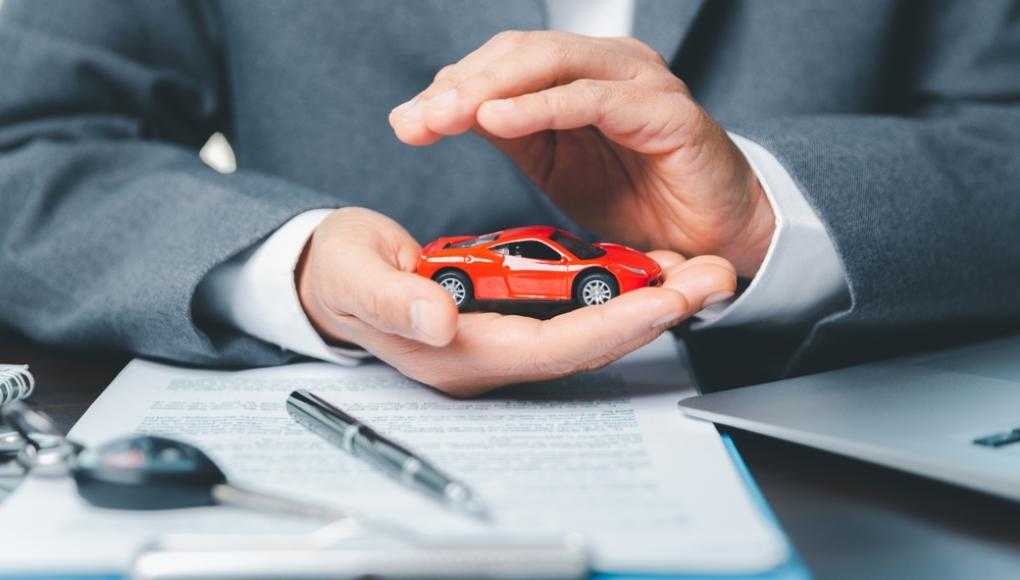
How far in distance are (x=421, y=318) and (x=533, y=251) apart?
8.4 inches

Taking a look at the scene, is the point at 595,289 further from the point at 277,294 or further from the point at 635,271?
the point at 277,294

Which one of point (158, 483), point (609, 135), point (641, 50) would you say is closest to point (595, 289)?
point (609, 135)

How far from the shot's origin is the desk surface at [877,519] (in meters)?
0.50

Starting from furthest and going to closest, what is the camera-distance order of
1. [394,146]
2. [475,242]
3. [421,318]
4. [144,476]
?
[394,146] → [475,242] → [421,318] → [144,476]

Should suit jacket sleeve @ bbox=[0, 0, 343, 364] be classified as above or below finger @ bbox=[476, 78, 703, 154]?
below

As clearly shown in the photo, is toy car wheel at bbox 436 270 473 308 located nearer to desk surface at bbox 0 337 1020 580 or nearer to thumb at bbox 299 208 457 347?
thumb at bbox 299 208 457 347

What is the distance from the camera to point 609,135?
805mm

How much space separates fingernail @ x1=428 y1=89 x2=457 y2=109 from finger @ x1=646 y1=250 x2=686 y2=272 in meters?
0.27

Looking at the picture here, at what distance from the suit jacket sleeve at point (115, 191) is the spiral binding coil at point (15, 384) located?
0.10m

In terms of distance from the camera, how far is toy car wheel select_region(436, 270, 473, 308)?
2.65 feet

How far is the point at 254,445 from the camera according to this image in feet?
2.07

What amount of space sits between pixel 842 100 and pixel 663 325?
73 centimetres

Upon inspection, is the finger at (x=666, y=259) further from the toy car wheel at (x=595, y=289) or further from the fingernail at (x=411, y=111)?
the fingernail at (x=411, y=111)

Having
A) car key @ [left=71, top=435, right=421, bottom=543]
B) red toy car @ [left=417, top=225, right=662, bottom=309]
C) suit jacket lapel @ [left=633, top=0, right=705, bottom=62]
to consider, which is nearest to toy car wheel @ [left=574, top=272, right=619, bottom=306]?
red toy car @ [left=417, top=225, right=662, bottom=309]
